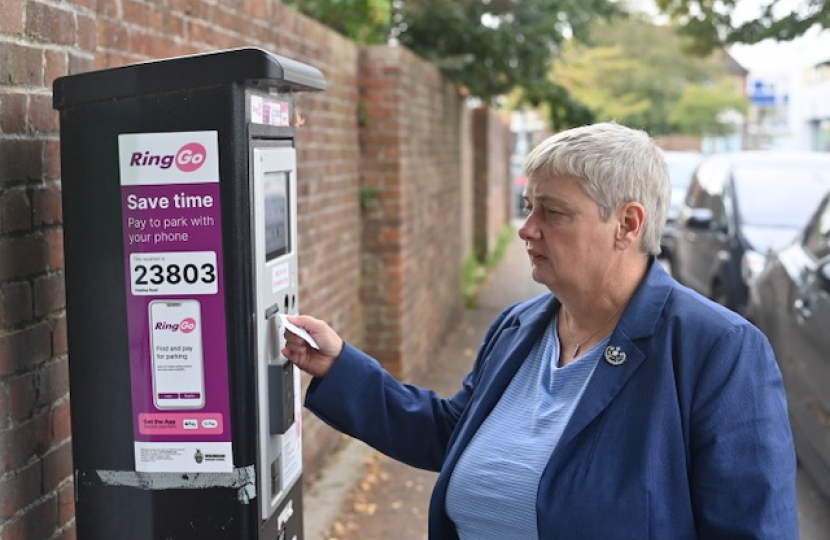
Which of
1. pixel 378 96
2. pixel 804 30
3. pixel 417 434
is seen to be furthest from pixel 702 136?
pixel 417 434

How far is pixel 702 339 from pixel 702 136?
186ft

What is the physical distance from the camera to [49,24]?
249 centimetres

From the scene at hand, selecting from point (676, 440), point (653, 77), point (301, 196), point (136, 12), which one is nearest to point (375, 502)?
point (301, 196)

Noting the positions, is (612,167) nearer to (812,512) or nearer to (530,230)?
(530,230)

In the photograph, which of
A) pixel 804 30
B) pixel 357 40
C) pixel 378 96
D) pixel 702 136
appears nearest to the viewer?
pixel 378 96

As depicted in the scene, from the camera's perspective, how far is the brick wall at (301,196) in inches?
93.5

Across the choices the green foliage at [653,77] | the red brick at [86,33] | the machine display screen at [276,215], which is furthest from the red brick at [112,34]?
the green foliage at [653,77]

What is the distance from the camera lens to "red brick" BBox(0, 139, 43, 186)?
2314mm

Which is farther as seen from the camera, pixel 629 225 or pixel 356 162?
pixel 356 162

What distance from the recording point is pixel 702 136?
56.8 m

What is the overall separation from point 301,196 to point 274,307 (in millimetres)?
3070

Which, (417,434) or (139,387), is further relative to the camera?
(417,434)

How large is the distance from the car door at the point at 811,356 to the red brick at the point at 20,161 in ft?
12.4

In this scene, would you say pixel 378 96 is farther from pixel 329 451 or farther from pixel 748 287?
pixel 748 287
